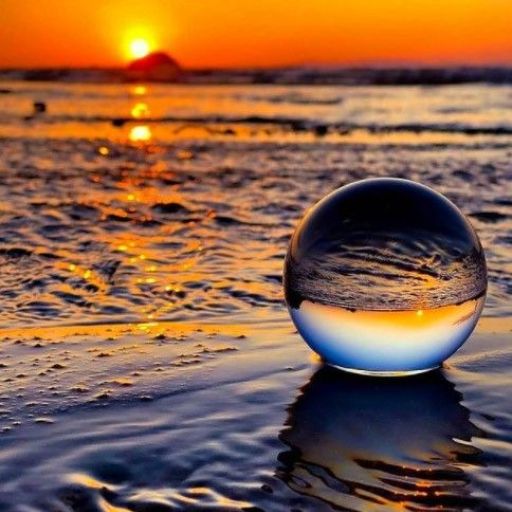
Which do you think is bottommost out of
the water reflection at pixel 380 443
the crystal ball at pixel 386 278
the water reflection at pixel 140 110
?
the water reflection at pixel 380 443

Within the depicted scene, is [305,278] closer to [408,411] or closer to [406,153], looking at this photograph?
[408,411]

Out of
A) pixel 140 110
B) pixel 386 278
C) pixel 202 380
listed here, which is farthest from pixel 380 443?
pixel 140 110

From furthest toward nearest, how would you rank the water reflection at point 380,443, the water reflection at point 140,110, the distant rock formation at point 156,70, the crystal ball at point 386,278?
the distant rock formation at point 156,70 → the water reflection at point 140,110 → the crystal ball at point 386,278 → the water reflection at point 380,443

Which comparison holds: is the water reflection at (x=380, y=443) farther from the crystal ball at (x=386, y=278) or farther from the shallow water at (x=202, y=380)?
the crystal ball at (x=386, y=278)

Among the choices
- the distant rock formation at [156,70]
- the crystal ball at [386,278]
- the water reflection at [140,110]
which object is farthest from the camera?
the distant rock formation at [156,70]

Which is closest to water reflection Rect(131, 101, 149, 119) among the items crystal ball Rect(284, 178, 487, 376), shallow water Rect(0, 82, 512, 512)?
shallow water Rect(0, 82, 512, 512)

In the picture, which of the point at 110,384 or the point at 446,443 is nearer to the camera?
the point at 446,443

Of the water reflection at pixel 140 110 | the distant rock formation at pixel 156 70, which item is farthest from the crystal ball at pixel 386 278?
the distant rock formation at pixel 156 70

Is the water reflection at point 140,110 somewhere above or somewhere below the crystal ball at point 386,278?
above

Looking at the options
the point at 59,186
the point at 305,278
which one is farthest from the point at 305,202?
the point at 305,278
